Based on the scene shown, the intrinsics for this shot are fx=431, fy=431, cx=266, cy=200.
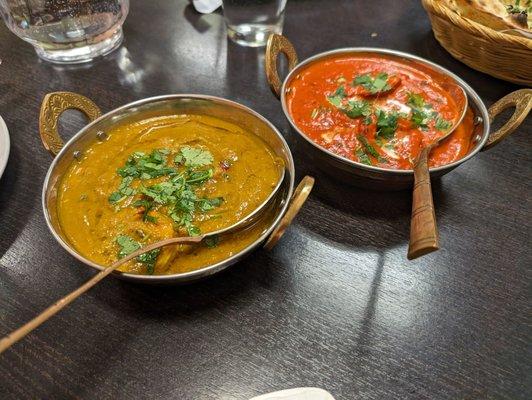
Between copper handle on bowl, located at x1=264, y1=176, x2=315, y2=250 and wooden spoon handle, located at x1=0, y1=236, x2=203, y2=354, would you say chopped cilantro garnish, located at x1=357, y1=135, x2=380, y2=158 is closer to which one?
copper handle on bowl, located at x1=264, y1=176, x2=315, y2=250

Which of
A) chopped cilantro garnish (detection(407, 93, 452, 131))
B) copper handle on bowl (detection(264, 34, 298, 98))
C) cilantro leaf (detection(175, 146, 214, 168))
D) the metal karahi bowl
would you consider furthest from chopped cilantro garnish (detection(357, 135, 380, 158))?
cilantro leaf (detection(175, 146, 214, 168))

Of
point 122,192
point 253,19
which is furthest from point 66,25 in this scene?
point 122,192

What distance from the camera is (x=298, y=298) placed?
3.96 ft

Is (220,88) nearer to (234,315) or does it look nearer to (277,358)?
(234,315)

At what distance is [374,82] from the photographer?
1.63 meters

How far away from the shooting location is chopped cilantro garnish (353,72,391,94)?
1.61 metres

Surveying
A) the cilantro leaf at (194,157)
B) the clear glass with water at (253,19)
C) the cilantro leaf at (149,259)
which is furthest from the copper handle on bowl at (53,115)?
the clear glass with water at (253,19)

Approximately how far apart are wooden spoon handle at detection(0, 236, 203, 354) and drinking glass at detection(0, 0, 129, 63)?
1.41m

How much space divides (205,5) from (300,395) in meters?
2.08

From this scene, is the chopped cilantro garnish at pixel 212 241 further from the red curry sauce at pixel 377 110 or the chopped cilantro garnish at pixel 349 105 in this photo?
the chopped cilantro garnish at pixel 349 105

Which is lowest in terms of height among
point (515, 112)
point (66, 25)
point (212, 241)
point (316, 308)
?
point (316, 308)

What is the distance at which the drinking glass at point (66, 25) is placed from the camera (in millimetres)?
1904

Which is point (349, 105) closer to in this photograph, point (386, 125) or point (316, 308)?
point (386, 125)

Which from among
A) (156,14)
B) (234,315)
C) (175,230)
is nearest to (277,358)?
(234,315)
